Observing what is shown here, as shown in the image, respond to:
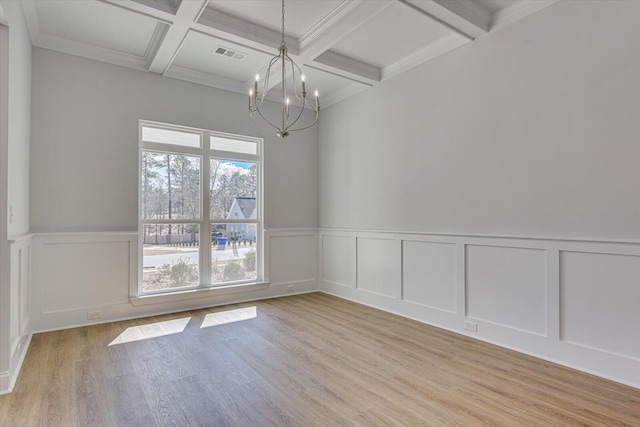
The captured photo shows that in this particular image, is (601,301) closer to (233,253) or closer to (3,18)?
(233,253)

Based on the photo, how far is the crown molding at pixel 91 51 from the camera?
369 centimetres

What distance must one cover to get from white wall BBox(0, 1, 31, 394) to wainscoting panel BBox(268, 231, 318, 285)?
2896 mm

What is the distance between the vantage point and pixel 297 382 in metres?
2.57

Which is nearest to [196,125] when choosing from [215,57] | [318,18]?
[215,57]

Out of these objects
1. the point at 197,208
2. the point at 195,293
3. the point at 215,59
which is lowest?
the point at 195,293

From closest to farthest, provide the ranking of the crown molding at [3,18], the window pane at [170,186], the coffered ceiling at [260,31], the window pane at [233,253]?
the crown molding at [3,18], the coffered ceiling at [260,31], the window pane at [170,186], the window pane at [233,253]

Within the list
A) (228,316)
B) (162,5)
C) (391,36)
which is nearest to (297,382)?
(228,316)

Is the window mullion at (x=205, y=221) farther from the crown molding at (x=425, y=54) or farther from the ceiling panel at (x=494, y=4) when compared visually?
the ceiling panel at (x=494, y=4)

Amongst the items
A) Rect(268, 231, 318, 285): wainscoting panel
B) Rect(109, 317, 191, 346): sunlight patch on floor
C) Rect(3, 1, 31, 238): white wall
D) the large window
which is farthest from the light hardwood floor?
Rect(268, 231, 318, 285): wainscoting panel

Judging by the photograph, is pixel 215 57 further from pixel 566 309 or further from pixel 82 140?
pixel 566 309

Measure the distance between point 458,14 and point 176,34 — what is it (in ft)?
8.85

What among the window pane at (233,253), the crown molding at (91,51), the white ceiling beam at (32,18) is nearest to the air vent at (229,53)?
the crown molding at (91,51)

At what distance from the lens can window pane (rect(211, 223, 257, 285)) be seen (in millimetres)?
4883

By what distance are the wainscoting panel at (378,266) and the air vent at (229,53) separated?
2819 millimetres
